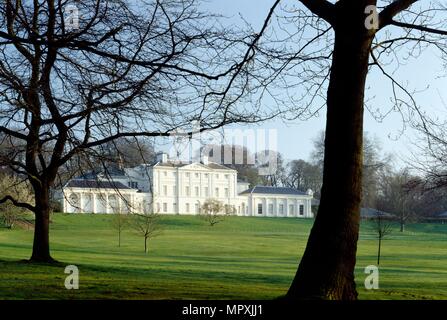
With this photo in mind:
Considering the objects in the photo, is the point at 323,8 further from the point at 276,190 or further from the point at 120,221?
the point at 120,221

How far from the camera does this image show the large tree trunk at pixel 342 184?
7.67 m

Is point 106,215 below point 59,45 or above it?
below

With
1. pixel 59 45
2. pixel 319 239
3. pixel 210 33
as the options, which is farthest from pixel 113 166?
pixel 319 239

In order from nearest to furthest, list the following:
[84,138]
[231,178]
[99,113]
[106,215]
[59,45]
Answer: [59,45], [99,113], [84,138], [231,178], [106,215]

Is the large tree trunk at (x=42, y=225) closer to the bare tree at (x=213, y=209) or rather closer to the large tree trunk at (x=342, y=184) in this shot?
the large tree trunk at (x=342, y=184)

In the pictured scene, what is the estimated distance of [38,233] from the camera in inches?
683

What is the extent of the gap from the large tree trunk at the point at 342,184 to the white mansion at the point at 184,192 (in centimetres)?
829

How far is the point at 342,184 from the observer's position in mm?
7727

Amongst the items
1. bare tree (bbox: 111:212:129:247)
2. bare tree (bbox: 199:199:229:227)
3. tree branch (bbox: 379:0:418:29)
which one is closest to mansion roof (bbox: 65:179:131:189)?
tree branch (bbox: 379:0:418:29)

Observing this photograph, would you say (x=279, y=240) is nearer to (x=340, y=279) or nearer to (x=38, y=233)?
(x=38, y=233)

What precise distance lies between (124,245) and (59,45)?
3292 cm

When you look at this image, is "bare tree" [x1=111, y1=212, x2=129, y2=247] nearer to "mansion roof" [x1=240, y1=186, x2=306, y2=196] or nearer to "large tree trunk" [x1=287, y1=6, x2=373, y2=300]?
"mansion roof" [x1=240, y1=186, x2=306, y2=196]

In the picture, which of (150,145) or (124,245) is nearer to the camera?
(150,145)

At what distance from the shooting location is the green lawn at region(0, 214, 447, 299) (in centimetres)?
994
